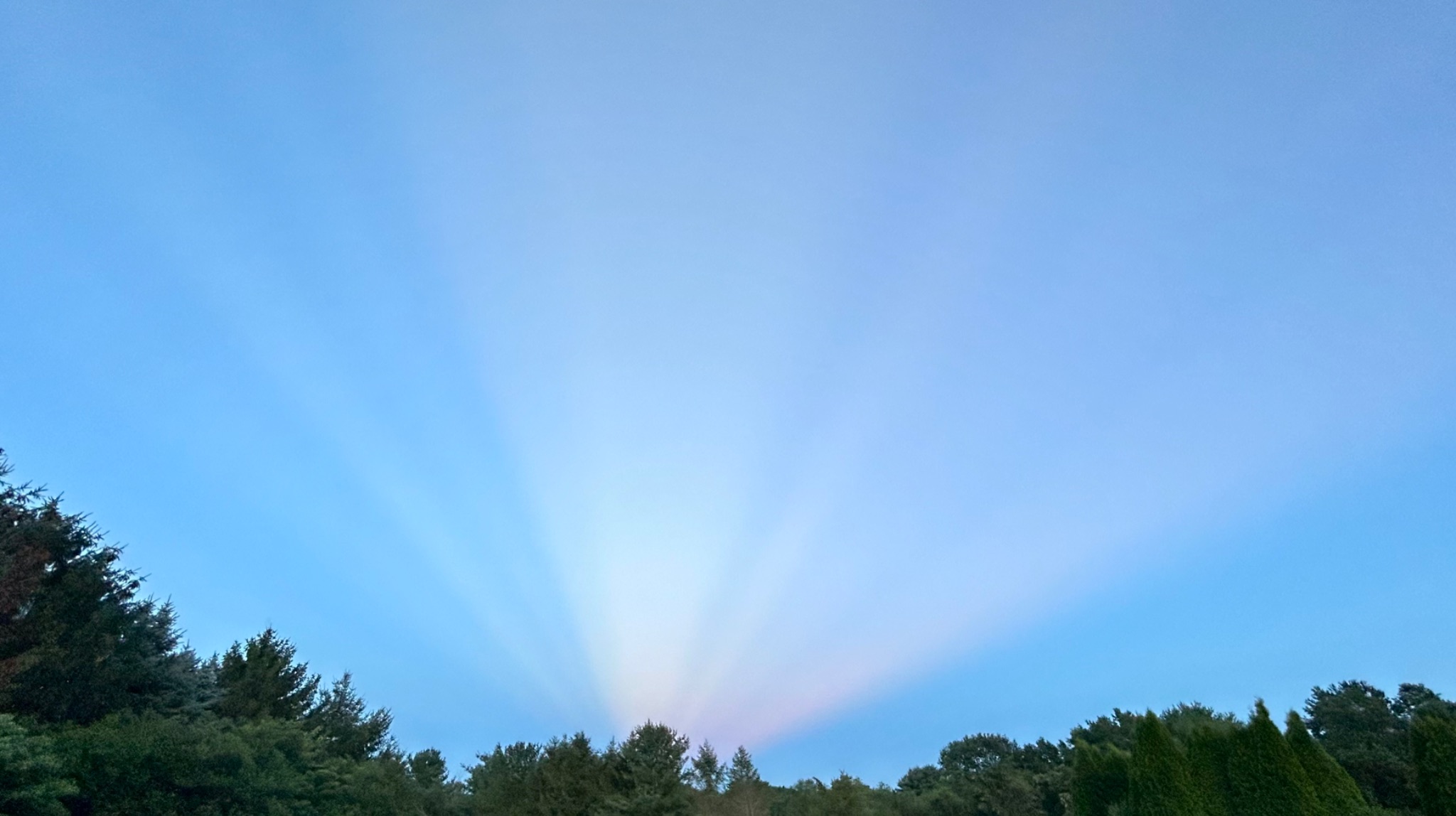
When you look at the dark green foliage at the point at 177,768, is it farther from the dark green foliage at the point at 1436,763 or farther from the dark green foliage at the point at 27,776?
the dark green foliage at the point at 1436,763

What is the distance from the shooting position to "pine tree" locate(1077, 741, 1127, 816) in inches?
1025

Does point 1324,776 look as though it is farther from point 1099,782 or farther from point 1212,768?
point 1099,782

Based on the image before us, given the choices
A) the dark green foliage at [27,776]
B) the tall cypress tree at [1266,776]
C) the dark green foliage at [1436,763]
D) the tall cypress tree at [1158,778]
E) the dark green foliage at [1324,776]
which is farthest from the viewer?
the tall cypress tree at [1158,778]

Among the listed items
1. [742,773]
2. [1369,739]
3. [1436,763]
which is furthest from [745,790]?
[1369,739]

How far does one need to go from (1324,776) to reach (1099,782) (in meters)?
7.68

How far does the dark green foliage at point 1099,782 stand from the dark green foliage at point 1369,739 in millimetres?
15429

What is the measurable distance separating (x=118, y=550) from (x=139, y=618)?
3.91 metres

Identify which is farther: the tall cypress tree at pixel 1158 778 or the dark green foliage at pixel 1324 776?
the tall cypress tree at pixel 1158 778

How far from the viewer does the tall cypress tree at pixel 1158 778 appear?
21531 mm

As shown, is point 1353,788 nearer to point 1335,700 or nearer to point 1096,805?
point 1096,805

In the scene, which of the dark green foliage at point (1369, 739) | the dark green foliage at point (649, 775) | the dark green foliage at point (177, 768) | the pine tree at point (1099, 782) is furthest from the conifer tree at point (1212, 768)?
the dark green foliage at point (177, 768)

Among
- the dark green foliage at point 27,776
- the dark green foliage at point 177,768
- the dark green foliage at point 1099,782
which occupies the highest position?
the dark green foliage at point 177,768

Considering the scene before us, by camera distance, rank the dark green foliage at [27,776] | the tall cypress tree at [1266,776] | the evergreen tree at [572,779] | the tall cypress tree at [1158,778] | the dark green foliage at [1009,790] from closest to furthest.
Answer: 1. the dark green foliage at [27,776]
2. the tall cypress tree at [1266,776]
3. the tall cypress tree at [1158,778]
4. the evergreen tree at [572,779]
5. the dark green foliage at [1009,790]

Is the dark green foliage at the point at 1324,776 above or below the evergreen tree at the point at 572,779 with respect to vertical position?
below
